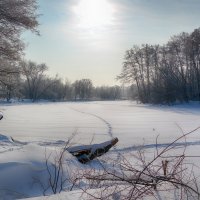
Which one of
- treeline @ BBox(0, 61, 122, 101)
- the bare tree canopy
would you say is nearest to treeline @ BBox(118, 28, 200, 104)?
treeline @ BBox(0, 61, 122, 101)

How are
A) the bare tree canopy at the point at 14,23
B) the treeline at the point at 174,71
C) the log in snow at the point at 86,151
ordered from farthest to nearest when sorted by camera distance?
the treeline at the point at 174,71
the bare tree canopy at the point at 14,23
the log in snow at the point at 86,151

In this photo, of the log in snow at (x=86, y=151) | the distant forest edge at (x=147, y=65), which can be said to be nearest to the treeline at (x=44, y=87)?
the distant forest edge at (x=147, y=65)

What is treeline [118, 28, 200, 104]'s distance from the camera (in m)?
50.3

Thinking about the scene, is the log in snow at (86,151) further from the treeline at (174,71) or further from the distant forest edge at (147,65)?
the treeline at (174,71)

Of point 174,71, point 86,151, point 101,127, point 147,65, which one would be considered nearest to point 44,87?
point 147,65

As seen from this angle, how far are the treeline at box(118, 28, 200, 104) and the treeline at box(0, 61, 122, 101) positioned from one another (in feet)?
62.3

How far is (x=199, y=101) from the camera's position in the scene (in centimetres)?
4928

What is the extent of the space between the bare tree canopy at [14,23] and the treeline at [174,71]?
3799 cm

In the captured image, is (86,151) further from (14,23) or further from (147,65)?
(147,65)

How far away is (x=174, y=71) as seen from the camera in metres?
54.1

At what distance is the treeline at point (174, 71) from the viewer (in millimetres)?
50344

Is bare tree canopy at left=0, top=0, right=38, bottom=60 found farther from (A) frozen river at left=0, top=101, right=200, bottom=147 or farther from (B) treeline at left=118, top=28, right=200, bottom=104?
(B) treeline at left=118, top=28, right=200, bottom=104

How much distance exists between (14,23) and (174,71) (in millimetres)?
42941

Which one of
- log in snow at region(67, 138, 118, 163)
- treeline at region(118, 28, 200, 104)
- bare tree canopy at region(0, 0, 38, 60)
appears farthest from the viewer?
treeline at region(118, 28, 200, 104)
